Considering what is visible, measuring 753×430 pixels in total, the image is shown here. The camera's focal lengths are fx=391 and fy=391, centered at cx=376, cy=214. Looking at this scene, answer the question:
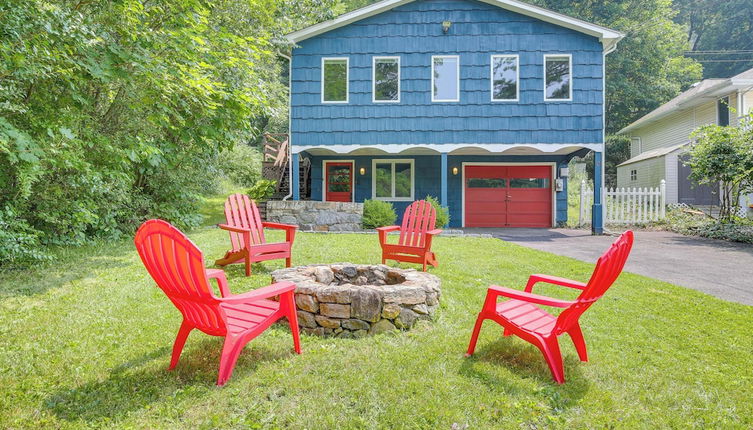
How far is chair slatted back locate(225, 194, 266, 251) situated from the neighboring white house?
40.3 feet

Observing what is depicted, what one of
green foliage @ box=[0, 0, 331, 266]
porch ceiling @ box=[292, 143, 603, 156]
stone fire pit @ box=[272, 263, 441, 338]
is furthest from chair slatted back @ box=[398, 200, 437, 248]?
porch ceiling @ box=[292, 143, 603, 156]

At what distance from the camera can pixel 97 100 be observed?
615 centimetres

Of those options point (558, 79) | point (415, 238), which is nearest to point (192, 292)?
point (415, 238)

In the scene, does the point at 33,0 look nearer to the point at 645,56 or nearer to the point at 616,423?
the point at 616,423

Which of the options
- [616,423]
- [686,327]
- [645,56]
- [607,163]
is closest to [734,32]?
[645,56]

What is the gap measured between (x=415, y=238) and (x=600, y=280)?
302 cm

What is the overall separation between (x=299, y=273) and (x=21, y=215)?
4593 mm

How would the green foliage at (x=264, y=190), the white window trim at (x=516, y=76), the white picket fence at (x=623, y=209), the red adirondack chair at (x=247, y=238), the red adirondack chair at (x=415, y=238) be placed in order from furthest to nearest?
1. the green foliage at (x=264, y=190)
2. the white picket fence at (x=623, y=209)
3. the white window trim at (x=516, y=76)
4. the red adirondack chair at (x=415, y=238)
5. the red adirondack chair at (x=247, y=238)

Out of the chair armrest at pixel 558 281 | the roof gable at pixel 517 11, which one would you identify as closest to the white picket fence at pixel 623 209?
the roof gable at pixel 517 11

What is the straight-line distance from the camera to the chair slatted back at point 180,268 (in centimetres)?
199

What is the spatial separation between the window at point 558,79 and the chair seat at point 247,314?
9.63 meters

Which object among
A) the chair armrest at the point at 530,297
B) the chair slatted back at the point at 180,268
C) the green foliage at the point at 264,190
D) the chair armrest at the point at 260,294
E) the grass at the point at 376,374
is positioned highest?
the green foliage at the point at 264,190

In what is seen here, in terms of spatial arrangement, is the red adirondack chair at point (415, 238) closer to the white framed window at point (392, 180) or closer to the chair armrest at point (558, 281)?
the chair armrest at point (558, 281)

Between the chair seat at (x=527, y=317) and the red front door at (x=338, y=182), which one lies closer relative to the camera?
the chair seat at (x=527, y=317)
